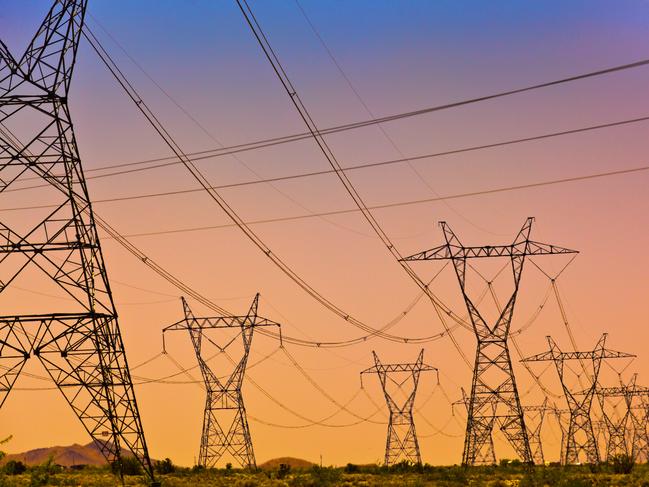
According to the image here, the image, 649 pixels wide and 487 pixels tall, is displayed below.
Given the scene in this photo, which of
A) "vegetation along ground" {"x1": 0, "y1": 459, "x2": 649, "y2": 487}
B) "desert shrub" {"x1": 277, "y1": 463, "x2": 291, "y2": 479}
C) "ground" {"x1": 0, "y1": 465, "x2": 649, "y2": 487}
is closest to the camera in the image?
"ground" {"x1": 0, "y1": 465, "x2": 649, "y2": 487}

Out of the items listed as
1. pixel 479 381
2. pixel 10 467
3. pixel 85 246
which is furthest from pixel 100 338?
pixel 479 381

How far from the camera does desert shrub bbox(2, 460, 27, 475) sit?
193ft

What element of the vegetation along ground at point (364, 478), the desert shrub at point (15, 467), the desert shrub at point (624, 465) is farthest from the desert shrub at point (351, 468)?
the desert shrub at point (15, 467)

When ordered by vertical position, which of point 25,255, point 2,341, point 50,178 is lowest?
point 2,341

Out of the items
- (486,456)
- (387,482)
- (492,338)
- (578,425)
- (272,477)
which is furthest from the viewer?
(486,456)

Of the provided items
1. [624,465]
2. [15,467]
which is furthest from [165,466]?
[624,465]

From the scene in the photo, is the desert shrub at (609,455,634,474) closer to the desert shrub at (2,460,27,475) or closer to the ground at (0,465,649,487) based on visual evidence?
the ground at (0,465,649,487)

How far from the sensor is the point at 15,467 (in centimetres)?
6462

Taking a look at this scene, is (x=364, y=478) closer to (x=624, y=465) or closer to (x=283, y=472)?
(x=283, y=472)

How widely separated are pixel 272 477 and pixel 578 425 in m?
59.3

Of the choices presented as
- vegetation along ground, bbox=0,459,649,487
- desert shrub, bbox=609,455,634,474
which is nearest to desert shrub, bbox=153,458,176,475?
vegetation along ground, bbox=0,459,649,487

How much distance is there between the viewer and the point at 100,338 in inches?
1628

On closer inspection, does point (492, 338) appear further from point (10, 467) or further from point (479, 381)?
point (10, 467)

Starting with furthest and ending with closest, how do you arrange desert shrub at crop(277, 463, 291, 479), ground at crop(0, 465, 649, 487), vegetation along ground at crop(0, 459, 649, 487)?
desert shrub at crop(277, 463, 291, 479) < vegetation along ground at crop(0, 459, 649, 487) < ground at crop(0, 465, 649, 487)
